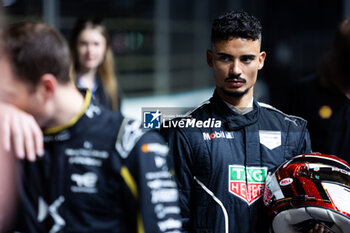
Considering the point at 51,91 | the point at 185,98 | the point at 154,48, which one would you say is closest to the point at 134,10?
the point at 154,48

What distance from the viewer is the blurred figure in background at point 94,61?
3867 millimetres

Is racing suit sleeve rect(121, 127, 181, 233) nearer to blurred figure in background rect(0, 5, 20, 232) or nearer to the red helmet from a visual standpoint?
blurred figure in background rect(0, 5, 20, 232)

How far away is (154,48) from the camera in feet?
29.3

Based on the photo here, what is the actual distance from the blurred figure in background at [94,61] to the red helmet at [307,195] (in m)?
2.04

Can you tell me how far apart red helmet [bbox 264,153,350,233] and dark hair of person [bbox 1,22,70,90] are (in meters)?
1.03

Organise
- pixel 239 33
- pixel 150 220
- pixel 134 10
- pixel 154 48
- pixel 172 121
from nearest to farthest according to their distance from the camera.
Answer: pixel 150 220
pixel 239 33
pixel 172 121
pixel 134 10
pixel 154 48

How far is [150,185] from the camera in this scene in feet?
5.26

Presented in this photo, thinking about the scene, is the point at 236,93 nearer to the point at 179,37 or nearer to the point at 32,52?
the point at 32,52

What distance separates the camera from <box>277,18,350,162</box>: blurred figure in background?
277 centimetres

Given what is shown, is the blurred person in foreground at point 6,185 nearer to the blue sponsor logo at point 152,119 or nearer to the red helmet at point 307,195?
the blue sponsor logo at point 152,119

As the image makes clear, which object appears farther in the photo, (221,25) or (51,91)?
(221,25)

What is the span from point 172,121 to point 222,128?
9.4 inches

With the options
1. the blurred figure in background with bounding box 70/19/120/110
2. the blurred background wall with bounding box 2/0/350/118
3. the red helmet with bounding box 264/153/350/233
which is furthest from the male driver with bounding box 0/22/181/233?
the blurred background wall with bounding box 2/0/350/118

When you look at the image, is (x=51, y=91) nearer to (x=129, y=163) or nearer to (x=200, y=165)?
(x=129, y=163)
